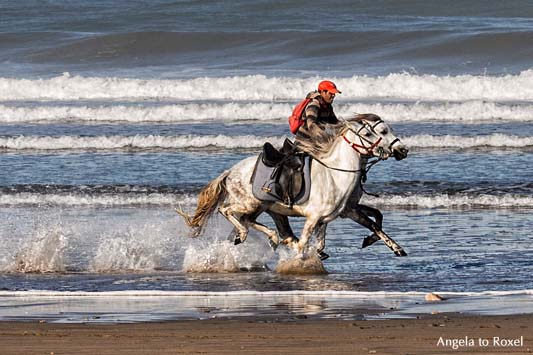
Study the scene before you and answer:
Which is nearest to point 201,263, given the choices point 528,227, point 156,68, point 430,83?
point 528,227

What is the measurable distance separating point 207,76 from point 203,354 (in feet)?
75.4

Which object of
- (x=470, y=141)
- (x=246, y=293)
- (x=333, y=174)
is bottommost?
(x=246, y=293)

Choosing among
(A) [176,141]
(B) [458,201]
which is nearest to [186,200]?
(B) [458,201]

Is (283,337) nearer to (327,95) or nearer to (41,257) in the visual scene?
(327,95)

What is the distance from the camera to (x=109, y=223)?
44.8ft

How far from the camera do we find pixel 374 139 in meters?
10.5

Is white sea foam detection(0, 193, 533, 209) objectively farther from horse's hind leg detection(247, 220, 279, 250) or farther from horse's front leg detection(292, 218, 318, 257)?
horse's front leg detection(292, 218, 318, 257)

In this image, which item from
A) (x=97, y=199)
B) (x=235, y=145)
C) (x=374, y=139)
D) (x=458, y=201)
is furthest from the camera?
(x=235, y=145)

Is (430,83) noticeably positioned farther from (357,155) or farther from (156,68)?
(357,155)

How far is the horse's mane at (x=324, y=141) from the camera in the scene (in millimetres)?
10781

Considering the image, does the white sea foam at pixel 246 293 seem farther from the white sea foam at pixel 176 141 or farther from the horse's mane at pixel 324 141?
the white sea foam at pixel 176 141

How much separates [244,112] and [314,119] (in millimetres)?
12882

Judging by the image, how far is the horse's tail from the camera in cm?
1147

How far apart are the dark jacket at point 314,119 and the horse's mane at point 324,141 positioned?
2 cm
